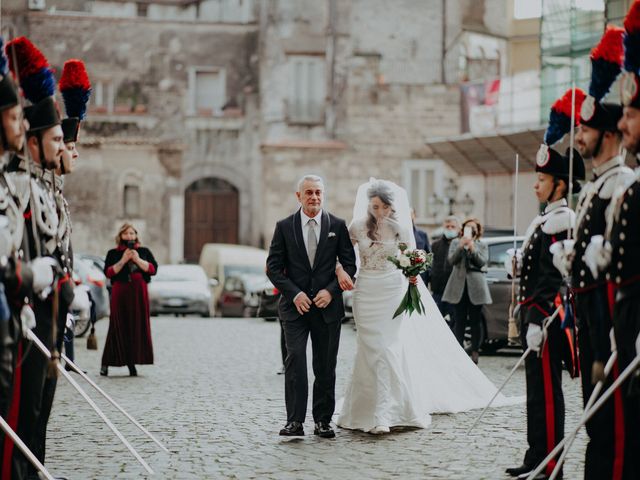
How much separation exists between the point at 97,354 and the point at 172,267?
16229 millimetres

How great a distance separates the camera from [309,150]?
52188 millimetres

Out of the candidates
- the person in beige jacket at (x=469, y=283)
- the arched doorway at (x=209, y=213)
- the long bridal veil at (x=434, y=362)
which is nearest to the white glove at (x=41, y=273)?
the long bridal veil at (x=434, y=362)

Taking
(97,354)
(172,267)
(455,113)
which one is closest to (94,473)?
(97,354)

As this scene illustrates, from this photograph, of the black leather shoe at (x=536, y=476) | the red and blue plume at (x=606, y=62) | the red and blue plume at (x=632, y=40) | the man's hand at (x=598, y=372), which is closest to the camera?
the red and blue plume at (x=632, y=40)

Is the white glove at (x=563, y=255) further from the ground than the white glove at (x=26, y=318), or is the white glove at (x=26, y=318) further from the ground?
the white glove at (x=563, y=255)

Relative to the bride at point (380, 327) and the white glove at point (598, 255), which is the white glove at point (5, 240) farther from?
the bride at point (380, 327)

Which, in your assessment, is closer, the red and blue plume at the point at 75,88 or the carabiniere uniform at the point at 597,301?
the carabiniere uniform at the point at 597,301

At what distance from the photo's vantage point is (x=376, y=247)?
11.4m

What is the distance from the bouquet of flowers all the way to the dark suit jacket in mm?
437

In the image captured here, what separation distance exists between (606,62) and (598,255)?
1255 mm

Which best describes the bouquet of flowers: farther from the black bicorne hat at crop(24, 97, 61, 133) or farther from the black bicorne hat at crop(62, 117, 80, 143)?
the black bicorne hat at crop(24, 97, 61, 133)

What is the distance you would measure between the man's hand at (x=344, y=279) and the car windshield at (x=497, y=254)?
27.5 ft

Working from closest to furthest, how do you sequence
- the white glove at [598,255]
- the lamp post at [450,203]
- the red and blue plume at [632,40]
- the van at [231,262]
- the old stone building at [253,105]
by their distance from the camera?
the red and blue plume at [632,40], the white glove at [598,255], the lamp post at [450,203], the van at [231,262], the old stone building at [253,105]

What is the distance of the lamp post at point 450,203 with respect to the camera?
138 ft
